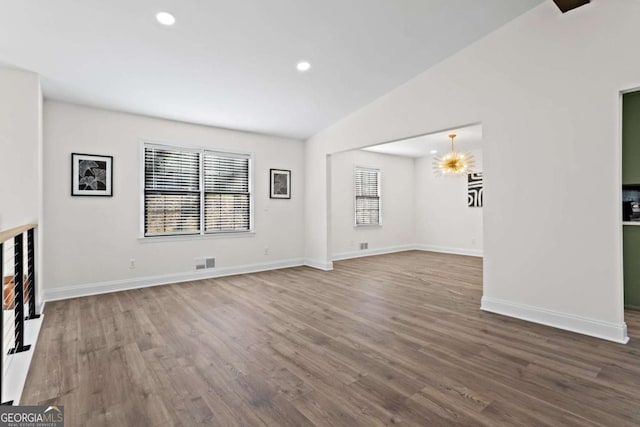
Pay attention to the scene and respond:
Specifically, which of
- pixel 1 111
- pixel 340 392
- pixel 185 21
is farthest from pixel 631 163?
pixel 1 111

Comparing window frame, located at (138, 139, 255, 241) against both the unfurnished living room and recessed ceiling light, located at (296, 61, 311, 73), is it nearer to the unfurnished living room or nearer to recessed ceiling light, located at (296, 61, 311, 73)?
the unfurnished living room

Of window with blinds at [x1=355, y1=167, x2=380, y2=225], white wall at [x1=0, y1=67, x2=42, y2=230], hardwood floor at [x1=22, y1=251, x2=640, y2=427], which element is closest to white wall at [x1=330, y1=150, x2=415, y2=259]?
window with blinds at [x1=355, y1=167, x2=380, y2=225]

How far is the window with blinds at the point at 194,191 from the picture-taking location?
498cm

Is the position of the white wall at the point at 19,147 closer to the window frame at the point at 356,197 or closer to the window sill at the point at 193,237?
the window sill at the point at 193,237

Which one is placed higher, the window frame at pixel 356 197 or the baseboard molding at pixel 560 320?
the window frame at pixel 356 197

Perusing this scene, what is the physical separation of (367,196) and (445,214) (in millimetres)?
2249

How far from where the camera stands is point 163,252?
5.05 meters

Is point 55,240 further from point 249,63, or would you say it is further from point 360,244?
point 360,244

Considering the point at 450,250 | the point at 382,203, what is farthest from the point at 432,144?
the point at 450,250

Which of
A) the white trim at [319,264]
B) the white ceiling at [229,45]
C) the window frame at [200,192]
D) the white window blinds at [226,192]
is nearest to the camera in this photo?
the white ceiling at [229,45]

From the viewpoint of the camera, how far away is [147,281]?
4.88 m

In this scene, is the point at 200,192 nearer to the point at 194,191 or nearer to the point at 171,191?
the point at 194,191

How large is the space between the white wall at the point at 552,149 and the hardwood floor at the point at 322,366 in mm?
353

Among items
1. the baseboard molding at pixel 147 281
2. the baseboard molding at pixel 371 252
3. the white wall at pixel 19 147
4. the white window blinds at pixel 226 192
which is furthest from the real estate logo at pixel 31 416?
the baseboard molding at pixel 371 252
